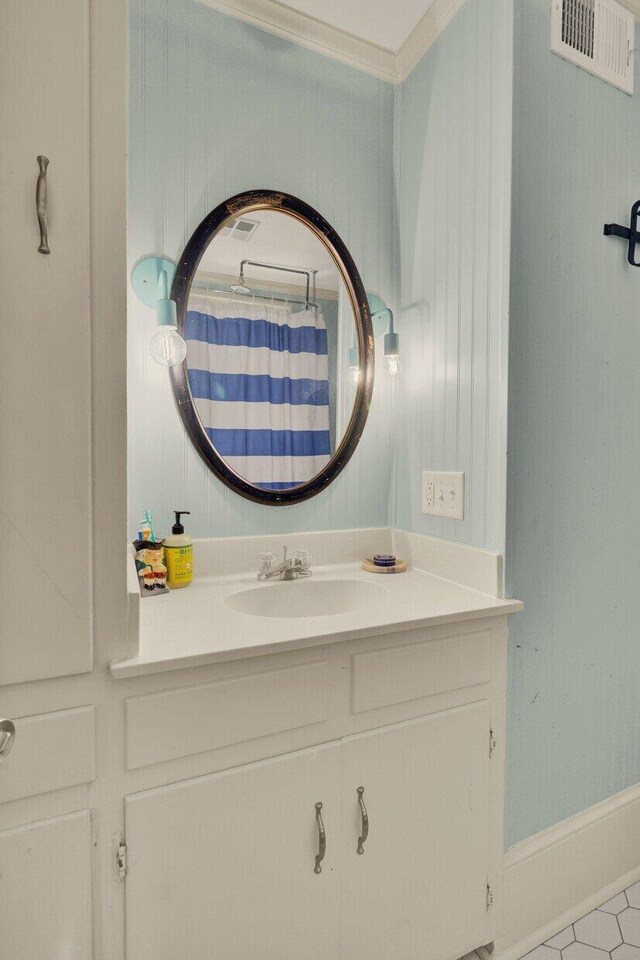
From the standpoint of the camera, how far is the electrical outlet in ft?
4.61

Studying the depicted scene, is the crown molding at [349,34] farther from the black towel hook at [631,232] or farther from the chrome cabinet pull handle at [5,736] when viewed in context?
the chrome cabinet pull handle at [5,736]

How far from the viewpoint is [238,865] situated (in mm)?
963

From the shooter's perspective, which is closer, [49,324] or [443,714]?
[49,324]

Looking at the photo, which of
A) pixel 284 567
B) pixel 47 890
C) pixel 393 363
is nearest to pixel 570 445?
pixel 393 363

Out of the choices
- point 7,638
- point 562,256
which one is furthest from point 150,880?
point 562,256

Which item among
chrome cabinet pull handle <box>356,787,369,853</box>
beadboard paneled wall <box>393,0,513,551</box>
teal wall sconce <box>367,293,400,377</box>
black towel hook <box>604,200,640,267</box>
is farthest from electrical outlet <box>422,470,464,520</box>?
black towel hook <box>604,200,640,267</box>

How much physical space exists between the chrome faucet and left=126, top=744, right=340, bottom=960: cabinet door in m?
0.50

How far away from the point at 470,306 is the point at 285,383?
565 millimetres

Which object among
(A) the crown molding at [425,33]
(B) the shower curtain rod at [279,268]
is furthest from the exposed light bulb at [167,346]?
(A) the crown molding at [425,33]

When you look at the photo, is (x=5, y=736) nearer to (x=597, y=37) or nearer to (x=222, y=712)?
(x=222, y=712)

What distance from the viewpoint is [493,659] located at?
125 centimetres

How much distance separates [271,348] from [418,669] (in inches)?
38.1

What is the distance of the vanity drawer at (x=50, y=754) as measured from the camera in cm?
80

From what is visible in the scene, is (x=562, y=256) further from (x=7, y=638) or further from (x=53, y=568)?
(x=7, y=638)
